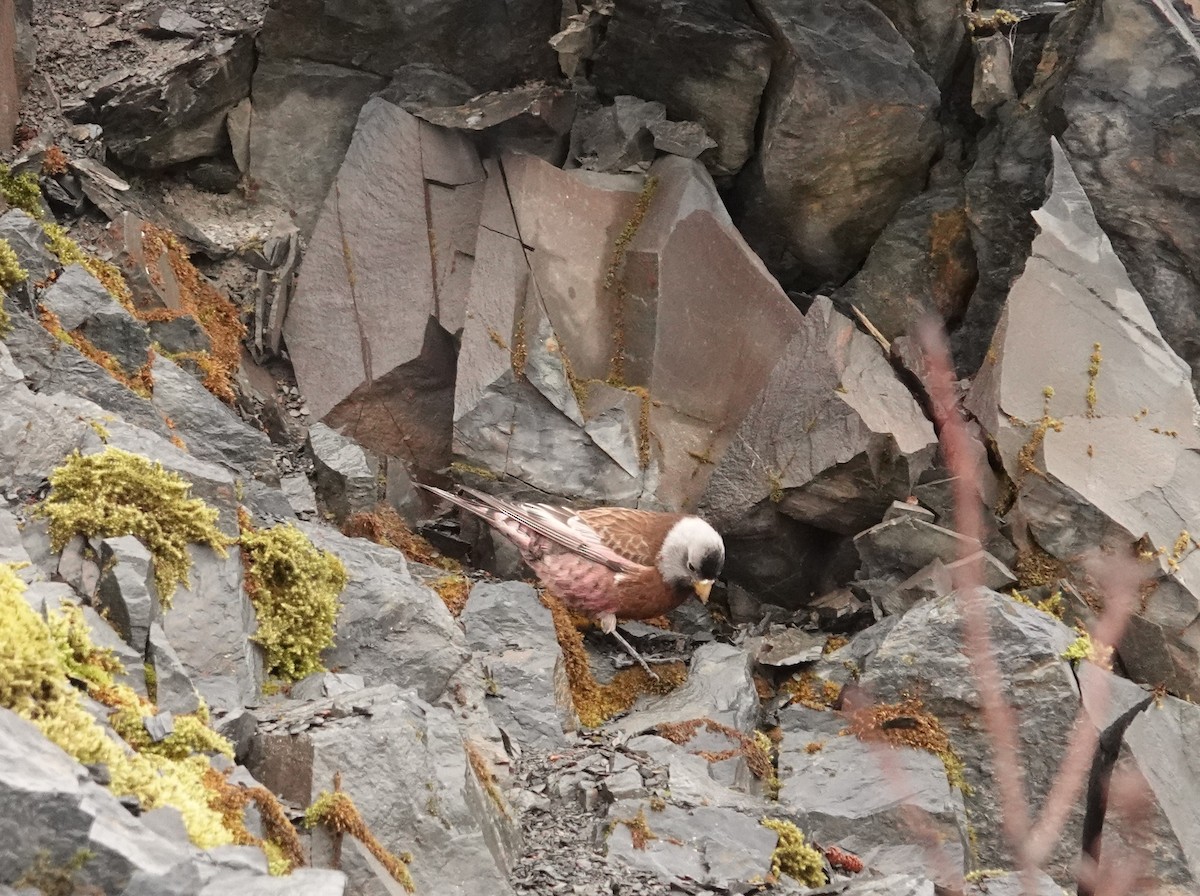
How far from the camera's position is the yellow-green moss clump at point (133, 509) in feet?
16.9

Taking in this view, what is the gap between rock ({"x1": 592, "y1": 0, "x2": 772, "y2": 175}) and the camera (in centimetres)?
916

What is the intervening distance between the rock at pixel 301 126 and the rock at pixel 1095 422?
5393mm

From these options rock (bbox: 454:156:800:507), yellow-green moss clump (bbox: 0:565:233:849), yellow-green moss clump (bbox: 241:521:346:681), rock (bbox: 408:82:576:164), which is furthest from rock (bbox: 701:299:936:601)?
yellow-green moss clump (bbox: 0:565:233:849)

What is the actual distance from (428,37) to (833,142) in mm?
3355

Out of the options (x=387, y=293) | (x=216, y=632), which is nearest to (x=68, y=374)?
(x=216, y=632)

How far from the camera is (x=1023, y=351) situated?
848cm

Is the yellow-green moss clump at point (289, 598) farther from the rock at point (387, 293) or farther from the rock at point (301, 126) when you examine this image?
the rock at point (301, 126)

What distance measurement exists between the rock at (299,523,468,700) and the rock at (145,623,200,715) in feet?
4.47

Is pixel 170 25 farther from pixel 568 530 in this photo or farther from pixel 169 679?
pixel 169 679

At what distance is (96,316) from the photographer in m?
6.96

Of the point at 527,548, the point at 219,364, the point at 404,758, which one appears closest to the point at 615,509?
the point at 527,548

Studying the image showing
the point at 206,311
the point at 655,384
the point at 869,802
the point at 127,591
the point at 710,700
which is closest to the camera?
the point at 127,591

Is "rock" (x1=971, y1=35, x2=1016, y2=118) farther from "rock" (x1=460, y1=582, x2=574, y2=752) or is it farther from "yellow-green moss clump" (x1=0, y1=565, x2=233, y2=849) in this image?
"yellow-green moss clump" (x1=0, y1=565, x2=233, y2=849)

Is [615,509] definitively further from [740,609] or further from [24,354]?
[24,354]
